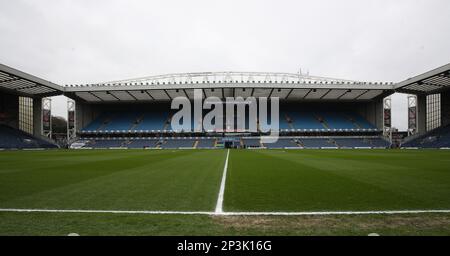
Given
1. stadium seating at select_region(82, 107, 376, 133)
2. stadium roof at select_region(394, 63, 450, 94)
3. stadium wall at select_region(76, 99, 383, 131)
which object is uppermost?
stadium roof at select_region(394, 63, 450, 94)

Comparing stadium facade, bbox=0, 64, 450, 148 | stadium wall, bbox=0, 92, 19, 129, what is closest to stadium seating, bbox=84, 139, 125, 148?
stadium facade, bbox=0, 64, 450, 148

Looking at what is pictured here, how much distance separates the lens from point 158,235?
418cm

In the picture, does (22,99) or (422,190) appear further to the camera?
(22,99)

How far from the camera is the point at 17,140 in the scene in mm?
51812

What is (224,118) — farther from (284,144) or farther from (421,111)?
(421,111)

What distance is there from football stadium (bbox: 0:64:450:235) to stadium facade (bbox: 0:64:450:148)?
26 centimetres

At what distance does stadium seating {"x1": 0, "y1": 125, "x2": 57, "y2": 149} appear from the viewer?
49.9 metres

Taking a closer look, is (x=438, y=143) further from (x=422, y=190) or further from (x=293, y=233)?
(x=293, y=233)

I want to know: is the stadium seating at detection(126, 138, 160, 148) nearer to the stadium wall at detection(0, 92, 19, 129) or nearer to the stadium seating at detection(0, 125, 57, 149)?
the stadium seating at detection(0, 125, 57, 149)

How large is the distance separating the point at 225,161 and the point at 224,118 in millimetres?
47912

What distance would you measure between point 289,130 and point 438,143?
25377 millimetres

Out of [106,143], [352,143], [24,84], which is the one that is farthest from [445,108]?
[24,84]
